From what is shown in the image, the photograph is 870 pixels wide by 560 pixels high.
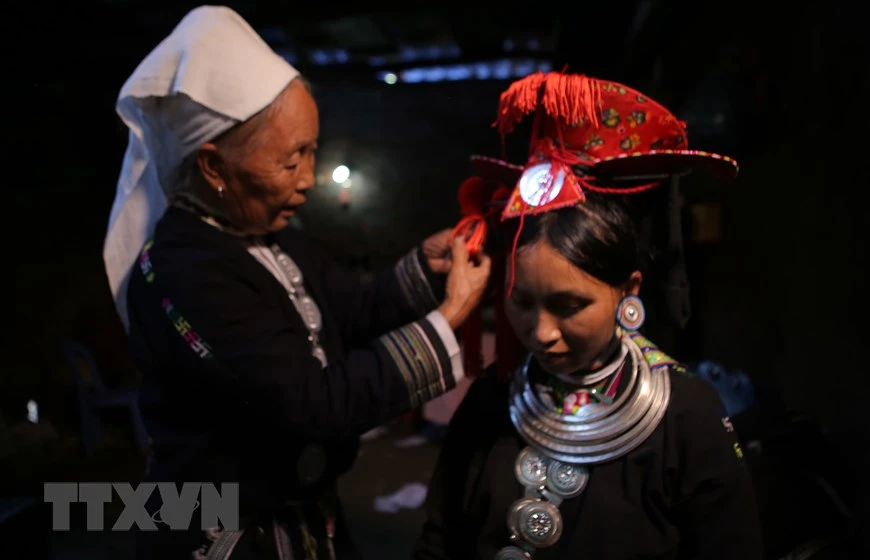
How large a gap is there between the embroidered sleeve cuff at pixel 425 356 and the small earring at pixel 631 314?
0.29 metres

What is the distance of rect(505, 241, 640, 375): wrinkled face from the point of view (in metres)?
0.85

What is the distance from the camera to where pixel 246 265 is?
41.6 inches

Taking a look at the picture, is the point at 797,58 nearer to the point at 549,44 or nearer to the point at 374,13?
the point at 549,44

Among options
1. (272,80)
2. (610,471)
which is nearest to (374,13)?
(272,80)

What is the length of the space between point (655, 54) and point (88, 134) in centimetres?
161

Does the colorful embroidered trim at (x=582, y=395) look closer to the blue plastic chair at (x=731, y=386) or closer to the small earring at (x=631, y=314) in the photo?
the small earring at (x=631, y=314)

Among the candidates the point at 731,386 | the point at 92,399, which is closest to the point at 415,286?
the point at 92,399

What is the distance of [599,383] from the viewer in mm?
959

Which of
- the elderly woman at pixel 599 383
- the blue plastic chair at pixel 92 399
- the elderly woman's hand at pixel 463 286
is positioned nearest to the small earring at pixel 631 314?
the elderly woman at pixel 599 383

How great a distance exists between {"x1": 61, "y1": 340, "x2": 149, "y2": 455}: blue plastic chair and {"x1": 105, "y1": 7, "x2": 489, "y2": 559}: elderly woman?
35cm

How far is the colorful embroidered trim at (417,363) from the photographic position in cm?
98

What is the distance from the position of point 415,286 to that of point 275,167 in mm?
401

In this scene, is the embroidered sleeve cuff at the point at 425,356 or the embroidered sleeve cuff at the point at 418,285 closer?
the embroidered sleeve cuff at the point at 425,356

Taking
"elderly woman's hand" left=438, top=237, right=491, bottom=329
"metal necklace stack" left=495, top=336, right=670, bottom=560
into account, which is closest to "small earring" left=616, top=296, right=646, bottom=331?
"metal necklace stack" left=495, top=336, right=670, bottom=560
